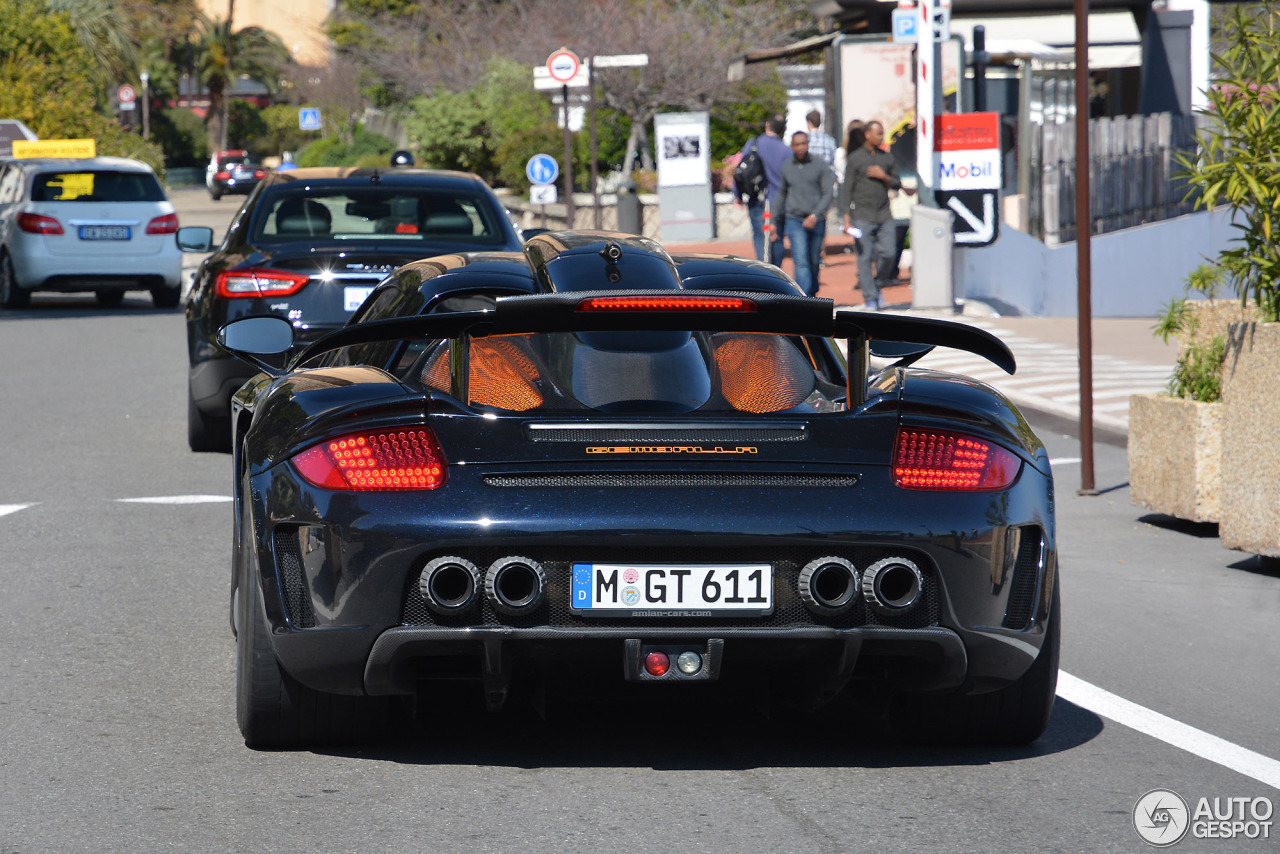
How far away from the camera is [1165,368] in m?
14.4

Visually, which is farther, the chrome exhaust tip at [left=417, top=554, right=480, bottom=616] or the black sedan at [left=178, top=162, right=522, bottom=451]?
the black sedan at [left=178, top=162, right=522, bottom=451]

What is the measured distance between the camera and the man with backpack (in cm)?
2217

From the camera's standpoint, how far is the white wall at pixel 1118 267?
2055 cm

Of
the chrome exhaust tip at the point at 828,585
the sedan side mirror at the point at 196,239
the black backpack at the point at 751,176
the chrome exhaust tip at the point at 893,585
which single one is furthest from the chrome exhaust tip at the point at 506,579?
the black backpack at the point at 751,176

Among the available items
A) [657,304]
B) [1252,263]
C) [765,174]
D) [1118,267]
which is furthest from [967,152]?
[657,304]

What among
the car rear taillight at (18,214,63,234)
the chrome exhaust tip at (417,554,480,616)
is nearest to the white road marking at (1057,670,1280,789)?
the chrome exhaust tip at (417,554,480,616)

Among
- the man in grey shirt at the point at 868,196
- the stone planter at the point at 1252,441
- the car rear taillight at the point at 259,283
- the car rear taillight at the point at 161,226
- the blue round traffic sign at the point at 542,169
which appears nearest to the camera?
the stone planter at the point at 1252,441

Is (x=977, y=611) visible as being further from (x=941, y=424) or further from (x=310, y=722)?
(x=310, y=722)

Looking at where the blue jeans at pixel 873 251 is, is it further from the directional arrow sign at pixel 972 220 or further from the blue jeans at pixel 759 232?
the blue jeans at pixel 759 232

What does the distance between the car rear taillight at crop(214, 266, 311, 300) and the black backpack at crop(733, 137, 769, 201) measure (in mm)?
13520

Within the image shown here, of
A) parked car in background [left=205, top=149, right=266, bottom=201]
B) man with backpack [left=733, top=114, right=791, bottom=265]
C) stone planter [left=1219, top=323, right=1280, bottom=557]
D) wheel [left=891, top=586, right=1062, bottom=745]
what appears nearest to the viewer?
wheel [left=891, top=586, right=1062, bottom=745]

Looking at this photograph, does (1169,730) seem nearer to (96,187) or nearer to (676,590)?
(676,590)

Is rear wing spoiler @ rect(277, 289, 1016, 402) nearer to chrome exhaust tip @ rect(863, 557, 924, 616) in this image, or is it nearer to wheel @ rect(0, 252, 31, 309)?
chrome exhaust tip @ rect(863, 557, 924, 616)

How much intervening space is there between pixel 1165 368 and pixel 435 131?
3628 centimetres
